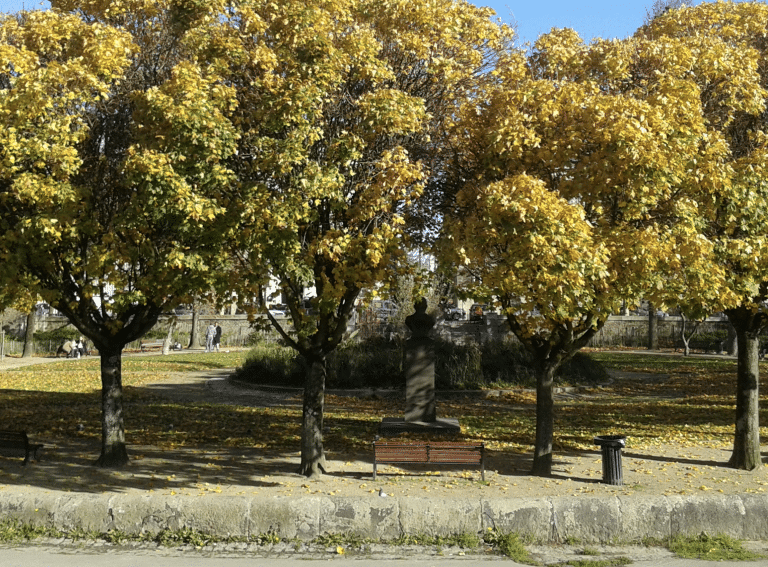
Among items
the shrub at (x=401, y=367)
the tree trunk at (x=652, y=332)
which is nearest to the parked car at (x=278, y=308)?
the shrub at (x=401, y=367)

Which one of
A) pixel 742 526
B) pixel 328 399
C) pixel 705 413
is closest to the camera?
pixel 742 526

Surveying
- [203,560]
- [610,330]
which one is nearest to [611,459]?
[203,560]

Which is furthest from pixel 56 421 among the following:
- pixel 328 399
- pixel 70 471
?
pixel 328 399

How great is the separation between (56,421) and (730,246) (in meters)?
12.6

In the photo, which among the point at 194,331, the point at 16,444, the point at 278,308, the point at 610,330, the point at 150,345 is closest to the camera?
the point at 16,444

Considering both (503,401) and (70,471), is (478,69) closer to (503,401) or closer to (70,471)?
(70,471)

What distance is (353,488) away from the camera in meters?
9.54

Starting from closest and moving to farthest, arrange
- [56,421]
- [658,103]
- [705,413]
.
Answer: [658,103] < [56,421] < [705,413]

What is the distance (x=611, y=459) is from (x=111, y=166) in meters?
8.03

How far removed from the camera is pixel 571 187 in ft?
29.5

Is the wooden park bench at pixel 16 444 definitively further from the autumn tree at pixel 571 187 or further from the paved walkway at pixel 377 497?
the autumn tree at pixel 571 187

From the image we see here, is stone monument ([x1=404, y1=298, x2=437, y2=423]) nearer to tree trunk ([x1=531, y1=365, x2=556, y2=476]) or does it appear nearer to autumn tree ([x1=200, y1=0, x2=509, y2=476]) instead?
tree trunk ([x1=531, y1=365, x2=556, y2=476])

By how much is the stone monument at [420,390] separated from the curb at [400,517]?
18.3 ft

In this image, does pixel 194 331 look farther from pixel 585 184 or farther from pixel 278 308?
pixel 585 184
